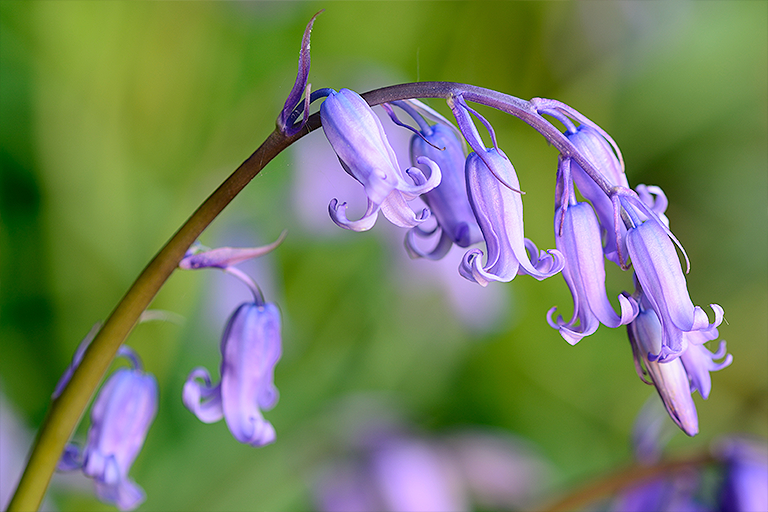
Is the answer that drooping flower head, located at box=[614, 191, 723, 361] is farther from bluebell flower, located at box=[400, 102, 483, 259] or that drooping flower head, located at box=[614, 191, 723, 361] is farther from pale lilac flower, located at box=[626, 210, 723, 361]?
bluebell flower, located at box=[400, 102, 483, 259]

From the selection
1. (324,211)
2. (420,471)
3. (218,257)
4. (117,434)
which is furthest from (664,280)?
(324,211)

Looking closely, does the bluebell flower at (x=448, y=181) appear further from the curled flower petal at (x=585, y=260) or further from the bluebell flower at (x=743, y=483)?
the bluebell flower at (x=743, y=483)

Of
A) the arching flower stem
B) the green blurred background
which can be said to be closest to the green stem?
the arching flower stem

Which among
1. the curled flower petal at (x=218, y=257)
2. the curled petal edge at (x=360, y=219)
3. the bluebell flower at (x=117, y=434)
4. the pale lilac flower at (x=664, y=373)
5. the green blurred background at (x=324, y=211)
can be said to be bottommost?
the bluebell flower at (x=117, y=434)

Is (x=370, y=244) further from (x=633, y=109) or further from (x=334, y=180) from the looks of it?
(x=633, y=109)

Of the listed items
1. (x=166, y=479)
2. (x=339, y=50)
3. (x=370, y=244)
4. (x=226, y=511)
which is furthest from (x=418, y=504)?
(x=339, y=50)

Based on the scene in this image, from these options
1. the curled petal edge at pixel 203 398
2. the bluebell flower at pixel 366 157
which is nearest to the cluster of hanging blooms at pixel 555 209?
the bluebell flower at pixel 366 157

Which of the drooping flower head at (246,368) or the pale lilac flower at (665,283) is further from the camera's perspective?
the drooping flower head at (246,368)
